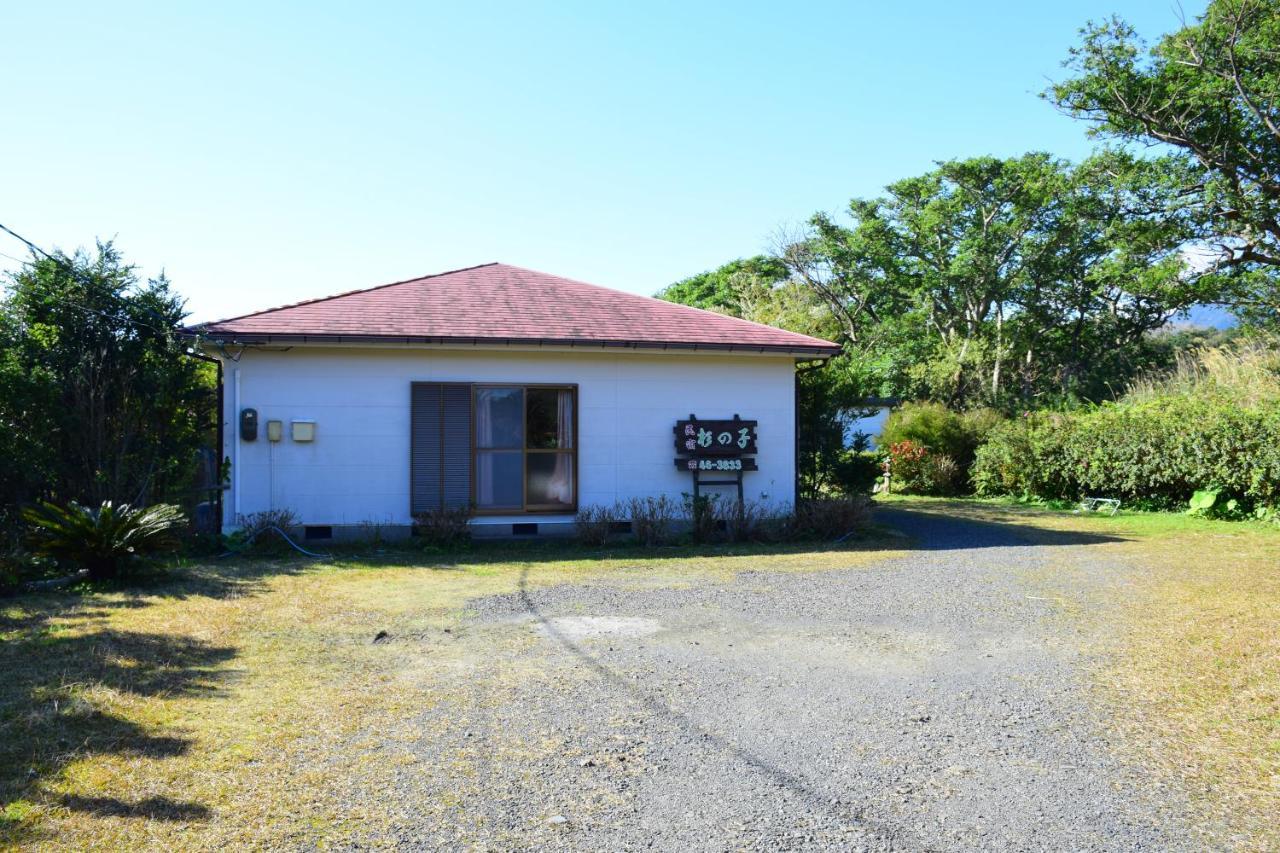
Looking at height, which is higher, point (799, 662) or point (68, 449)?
point (68, 449)

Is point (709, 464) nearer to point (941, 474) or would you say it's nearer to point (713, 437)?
point (713, 437)

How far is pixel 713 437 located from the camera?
12.3 m

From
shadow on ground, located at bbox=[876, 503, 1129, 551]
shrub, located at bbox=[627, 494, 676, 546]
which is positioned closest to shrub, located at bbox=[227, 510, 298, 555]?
shrub, located at bbox=[627, 494, 676, 546]

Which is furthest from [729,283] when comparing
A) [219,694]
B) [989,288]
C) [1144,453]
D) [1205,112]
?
[219,694]

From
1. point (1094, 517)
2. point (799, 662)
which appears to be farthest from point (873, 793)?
point (1094, 517)

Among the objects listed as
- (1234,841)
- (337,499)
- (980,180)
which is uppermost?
(980,180)

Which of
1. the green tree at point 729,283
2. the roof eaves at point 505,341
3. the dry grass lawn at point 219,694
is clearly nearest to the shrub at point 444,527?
the dry grass lawn at point 219,694

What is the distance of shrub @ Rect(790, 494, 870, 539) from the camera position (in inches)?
484

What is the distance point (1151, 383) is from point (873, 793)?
19.5 meters

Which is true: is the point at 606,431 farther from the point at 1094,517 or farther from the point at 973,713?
the point at 1094,517

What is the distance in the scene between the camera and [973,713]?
15.4ft

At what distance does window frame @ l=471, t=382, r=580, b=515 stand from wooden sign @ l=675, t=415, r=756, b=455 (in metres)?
1.41

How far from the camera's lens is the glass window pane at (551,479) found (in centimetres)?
1207

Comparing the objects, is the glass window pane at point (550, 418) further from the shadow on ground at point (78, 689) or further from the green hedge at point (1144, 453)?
the green hedge at point (1144, 453)
